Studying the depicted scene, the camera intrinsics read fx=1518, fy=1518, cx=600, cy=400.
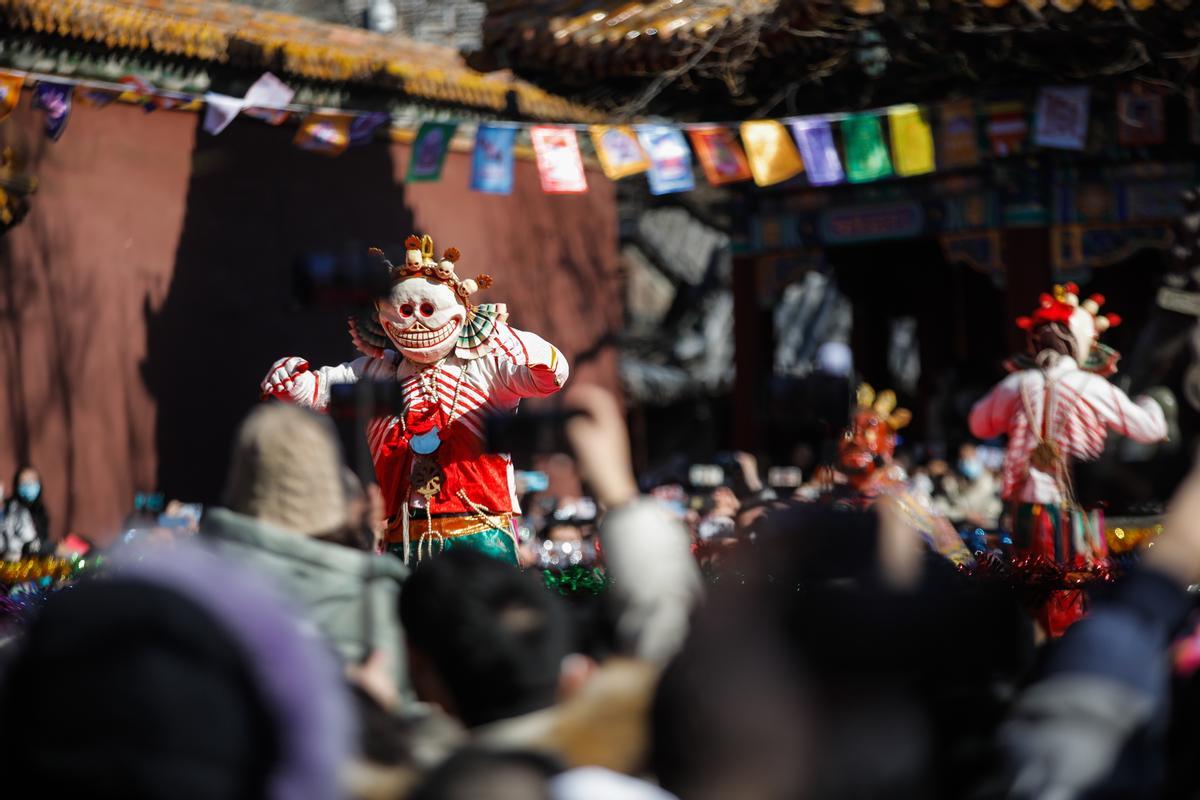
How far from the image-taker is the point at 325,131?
9.27 m

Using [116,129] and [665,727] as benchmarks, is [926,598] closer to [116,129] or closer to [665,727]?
[665,727]

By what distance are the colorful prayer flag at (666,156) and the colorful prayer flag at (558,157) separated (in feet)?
1.44

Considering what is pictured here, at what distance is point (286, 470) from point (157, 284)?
900cm

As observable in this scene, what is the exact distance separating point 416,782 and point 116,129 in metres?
9.76

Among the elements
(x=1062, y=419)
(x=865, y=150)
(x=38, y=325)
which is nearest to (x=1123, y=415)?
(x=1062, y=419)

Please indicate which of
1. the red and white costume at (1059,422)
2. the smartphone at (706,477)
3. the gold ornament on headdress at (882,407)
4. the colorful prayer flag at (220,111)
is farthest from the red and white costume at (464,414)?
the smartphone at (706,477)

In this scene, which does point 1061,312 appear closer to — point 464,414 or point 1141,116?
point 464,414

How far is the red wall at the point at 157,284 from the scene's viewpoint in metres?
10.6

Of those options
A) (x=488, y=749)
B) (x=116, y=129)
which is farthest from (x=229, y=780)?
(x=116, y=129)

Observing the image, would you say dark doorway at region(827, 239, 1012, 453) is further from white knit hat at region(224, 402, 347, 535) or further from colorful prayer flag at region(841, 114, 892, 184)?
white knit hat at region(224, 402, 347, 535)

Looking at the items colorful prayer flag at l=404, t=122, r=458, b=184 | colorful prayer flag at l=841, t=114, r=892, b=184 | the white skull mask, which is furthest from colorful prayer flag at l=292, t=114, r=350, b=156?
the white skull mask

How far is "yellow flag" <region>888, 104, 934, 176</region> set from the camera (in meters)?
9.41

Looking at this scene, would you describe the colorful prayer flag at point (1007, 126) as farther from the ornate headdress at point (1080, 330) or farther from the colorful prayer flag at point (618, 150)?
the ornate headdress at point (1080, 330)

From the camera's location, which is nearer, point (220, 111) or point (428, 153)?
point (220, 111)
